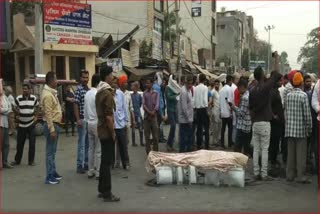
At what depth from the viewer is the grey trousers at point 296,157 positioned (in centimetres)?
798

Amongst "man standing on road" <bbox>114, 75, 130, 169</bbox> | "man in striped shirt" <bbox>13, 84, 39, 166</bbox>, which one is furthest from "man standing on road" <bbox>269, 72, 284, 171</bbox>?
"man in striped shirt" <bbox>13, 84, 39, 166</bbox>

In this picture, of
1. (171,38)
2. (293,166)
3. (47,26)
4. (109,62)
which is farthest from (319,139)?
(171,38)

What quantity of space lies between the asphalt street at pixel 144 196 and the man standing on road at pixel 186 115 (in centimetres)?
214

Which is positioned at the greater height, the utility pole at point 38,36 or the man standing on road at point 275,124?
the utility pole at point 38,36

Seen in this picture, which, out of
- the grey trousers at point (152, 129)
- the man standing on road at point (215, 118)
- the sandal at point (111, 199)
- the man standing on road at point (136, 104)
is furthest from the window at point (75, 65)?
the sandal at point (111, 199)

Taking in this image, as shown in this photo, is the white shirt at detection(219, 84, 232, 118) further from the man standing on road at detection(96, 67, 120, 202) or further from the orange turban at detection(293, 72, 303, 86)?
the man standing on road at detection(96, 67, 120, 202)

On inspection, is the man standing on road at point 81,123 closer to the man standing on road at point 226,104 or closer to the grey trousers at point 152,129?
the grey trousers at point 152,129

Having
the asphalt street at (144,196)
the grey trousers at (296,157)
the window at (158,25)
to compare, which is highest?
the window at (158,25)

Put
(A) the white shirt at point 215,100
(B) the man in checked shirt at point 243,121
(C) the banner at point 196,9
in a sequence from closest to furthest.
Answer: (B) the man in checked shirt at point 243,121
(A) the white shirt at point 215,100
(C) the banner at point 196,9

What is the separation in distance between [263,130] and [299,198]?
4.98ft

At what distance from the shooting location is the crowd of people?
782 centimetres

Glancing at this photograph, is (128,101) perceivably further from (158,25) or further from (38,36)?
(158,25)

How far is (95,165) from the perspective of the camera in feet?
27.8

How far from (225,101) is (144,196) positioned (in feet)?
17.3
